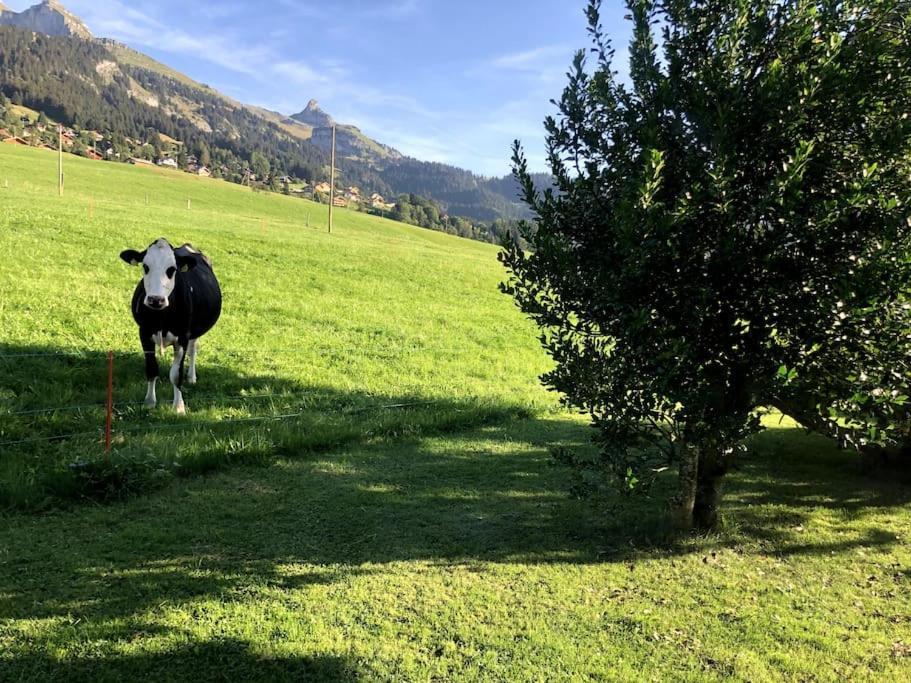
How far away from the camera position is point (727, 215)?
18.0ft

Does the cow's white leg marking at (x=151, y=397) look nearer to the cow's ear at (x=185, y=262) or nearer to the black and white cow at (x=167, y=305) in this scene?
the black and white cow at (x=167, y=305)

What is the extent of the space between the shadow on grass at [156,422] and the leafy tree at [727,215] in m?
5.09

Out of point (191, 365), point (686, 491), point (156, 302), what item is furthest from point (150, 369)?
point (686, 491)

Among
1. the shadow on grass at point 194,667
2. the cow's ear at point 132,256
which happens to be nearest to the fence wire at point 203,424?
the cow's ear at point 132,256

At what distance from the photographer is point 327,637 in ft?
15.9

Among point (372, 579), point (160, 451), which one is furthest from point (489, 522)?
point (160, 451)

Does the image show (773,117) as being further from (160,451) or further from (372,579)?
(160,451)

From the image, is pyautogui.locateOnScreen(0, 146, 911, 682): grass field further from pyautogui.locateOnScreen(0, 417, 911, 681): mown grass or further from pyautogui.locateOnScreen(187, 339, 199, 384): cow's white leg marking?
pyautogui.locateOnScreen(187, 339, 199, 384): cow's white leg marking

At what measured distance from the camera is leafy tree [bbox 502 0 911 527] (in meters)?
5.24

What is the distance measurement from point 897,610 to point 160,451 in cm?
894

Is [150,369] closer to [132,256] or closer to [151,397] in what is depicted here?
[151,397]

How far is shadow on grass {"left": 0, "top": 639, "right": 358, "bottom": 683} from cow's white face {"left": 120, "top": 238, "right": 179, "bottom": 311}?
5.43 meters

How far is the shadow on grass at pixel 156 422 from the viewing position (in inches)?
286

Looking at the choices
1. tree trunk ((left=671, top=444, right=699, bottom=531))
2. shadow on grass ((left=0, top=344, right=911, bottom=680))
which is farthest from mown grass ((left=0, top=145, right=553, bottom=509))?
tree trunk ((left=671, top=444, right=699, bottom=531))
